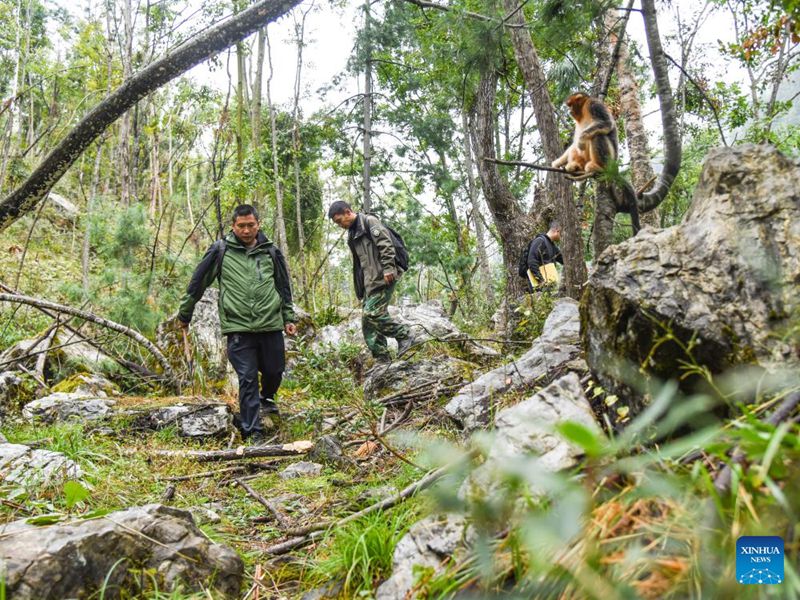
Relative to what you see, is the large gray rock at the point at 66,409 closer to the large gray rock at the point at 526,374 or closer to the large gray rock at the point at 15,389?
the large gray rock at the point at 15,389

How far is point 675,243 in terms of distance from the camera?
1969 millimetres

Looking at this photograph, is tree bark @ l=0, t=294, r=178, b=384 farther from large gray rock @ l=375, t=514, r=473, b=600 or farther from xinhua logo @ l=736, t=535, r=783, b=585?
xinhua logo @ l=736, t=535, r=783, b=585

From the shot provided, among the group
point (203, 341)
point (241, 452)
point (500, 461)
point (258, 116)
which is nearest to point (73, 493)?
point (500, 461)

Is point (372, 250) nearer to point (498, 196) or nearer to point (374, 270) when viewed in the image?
point (374, 270)

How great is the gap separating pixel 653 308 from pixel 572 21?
2469mm

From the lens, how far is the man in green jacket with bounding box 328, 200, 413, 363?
227 inches

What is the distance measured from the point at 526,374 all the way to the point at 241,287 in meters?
2.90

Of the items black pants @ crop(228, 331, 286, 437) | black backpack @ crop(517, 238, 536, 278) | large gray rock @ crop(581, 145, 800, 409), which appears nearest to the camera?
large gray rock @ crop(581, 145, 800, 409)

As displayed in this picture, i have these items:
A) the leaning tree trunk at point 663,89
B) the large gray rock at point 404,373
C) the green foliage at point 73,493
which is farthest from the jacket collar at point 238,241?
the leaning tree trunk at point 663,89

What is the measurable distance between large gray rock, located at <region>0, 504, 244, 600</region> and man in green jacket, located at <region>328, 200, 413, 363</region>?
3926 mm

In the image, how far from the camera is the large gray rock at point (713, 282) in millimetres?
1543

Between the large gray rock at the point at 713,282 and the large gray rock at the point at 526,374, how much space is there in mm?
886

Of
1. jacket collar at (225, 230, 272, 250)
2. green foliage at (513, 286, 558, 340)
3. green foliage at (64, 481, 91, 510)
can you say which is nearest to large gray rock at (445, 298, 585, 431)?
green foliage at (513, 286, 558, 340)

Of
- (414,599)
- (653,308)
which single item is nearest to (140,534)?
(414,599)
